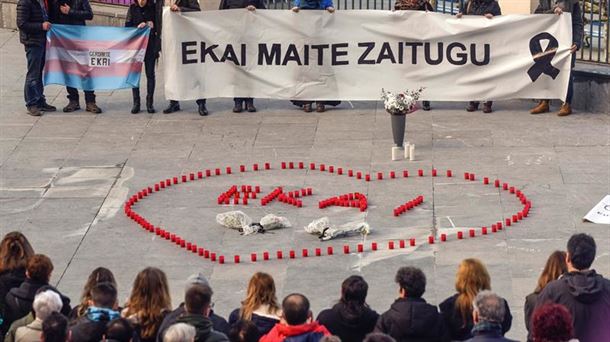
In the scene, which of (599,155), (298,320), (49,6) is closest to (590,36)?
(599,155)

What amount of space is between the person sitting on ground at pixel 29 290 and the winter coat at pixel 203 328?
5.20 feet

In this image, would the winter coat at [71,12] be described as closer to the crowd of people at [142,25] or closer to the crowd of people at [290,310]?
the crowd of people at [142,25]

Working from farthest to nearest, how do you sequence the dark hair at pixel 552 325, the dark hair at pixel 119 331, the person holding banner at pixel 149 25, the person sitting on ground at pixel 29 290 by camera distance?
1. the person holding banner at pixel 149 25
2. the person sitting on ground at pixel 29 290
3. the dark hair at pixel 119 331
4. the dark hair at pixel 552 325

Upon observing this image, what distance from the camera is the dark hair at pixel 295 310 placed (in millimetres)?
9828

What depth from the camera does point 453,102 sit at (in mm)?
21469

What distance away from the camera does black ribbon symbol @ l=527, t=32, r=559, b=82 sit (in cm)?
2038

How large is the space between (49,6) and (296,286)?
8786 millimetres

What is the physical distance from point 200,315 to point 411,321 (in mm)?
1586

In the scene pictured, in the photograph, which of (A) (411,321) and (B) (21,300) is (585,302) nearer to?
(A) (411,321)

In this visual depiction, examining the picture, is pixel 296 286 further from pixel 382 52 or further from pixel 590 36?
pixel 590 36

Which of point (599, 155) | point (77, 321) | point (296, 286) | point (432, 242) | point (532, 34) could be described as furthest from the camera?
point (532, 34)

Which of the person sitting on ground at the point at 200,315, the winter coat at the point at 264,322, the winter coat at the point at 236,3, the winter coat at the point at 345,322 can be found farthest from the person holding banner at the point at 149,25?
the person sitting on ground at the point at 200,315

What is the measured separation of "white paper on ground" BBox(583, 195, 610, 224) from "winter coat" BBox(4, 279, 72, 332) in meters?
7.15

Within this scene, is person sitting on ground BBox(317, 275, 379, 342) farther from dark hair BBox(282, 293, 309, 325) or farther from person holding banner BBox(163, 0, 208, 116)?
person holding banner BBox(163, 0, 208, 116)
